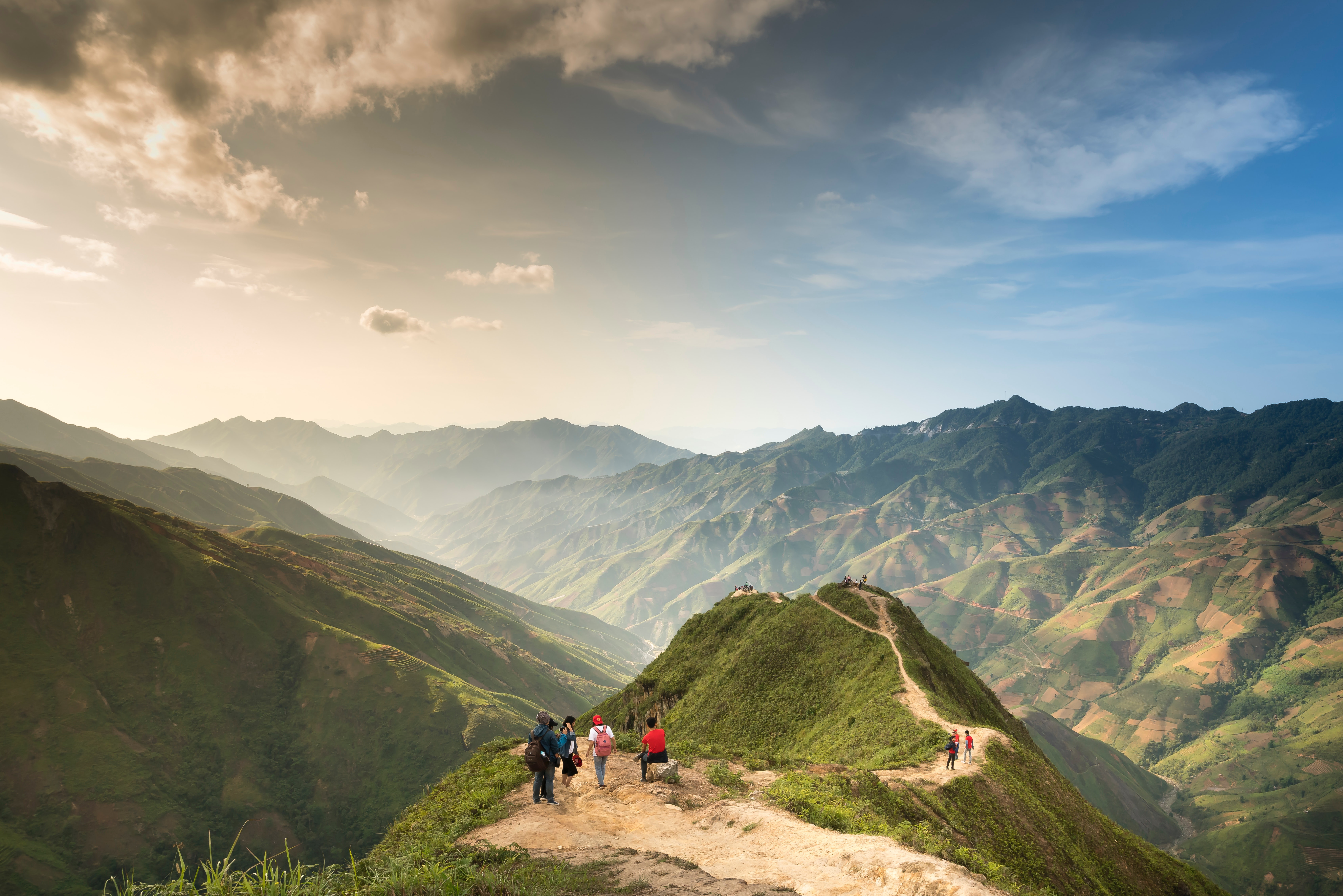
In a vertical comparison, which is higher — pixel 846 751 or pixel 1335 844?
pixel 846 751

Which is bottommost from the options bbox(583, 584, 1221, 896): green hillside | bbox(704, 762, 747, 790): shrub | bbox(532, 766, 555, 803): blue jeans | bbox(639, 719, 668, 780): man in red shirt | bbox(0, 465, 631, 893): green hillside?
bbox(0, 465, 631, 893): green hillside

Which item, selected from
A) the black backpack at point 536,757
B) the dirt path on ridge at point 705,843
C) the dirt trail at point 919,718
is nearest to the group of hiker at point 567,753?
the black backpack at point 536,757

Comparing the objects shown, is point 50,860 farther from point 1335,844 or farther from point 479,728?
point 1335,844

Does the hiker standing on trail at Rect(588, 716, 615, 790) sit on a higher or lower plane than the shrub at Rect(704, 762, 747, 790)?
higher

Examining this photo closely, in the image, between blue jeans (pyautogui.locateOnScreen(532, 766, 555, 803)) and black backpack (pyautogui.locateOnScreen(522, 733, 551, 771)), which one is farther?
blue jeans (pyautogui.locateOnScreen(532, 766, 555, 803))

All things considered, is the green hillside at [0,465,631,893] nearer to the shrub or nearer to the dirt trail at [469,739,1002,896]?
the dirt trail at [469,739,1002,896]

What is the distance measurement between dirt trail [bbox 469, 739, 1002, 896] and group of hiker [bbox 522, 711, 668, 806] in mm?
633

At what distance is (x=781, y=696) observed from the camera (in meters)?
70.6

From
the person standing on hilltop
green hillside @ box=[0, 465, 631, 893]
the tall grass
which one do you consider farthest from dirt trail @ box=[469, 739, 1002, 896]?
green hillside @ box=[0, 465, 631, 893]

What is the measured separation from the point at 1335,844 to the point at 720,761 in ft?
851

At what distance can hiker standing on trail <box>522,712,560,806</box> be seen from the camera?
2716 cm

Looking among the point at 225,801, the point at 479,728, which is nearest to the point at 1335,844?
the point at 479,728

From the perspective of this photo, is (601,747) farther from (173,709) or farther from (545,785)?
(173,709)

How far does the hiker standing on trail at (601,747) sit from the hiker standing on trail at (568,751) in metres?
0.97
